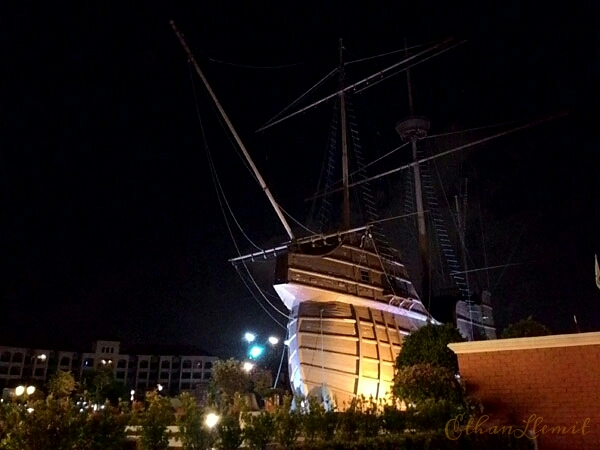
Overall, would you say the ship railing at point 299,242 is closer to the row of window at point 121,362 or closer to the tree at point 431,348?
the tree at point 431,348

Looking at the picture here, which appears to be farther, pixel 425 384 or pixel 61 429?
pixel 425 384

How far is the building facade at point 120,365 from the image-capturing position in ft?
222

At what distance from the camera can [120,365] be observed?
252 feet

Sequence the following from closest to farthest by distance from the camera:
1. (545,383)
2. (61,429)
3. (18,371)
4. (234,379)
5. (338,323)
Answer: (61,429) → (545,383) → (338,323) → (234,379) → (18,371)

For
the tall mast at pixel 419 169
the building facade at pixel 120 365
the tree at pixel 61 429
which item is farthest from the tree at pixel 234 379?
the building facade at pixel 120 365

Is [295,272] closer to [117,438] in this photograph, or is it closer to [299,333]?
[299,333]

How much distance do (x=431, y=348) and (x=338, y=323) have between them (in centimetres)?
455

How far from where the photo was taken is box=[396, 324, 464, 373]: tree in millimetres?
13914

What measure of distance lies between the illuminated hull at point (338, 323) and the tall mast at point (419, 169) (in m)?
10.6

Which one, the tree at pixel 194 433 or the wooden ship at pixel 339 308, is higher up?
the wooden ship at pixel 339 308

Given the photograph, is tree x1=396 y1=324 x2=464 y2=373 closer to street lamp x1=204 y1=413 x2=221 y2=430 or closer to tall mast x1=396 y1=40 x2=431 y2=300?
street lamp x1=204 y1=413 x2=221 y2=430

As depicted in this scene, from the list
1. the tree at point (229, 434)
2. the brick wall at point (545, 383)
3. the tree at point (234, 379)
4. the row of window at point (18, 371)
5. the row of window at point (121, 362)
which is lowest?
the tree at point (229, 434)

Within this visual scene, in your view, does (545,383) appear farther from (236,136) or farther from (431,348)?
(236,136)

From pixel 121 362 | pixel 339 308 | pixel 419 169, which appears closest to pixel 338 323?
pixel 339 308
